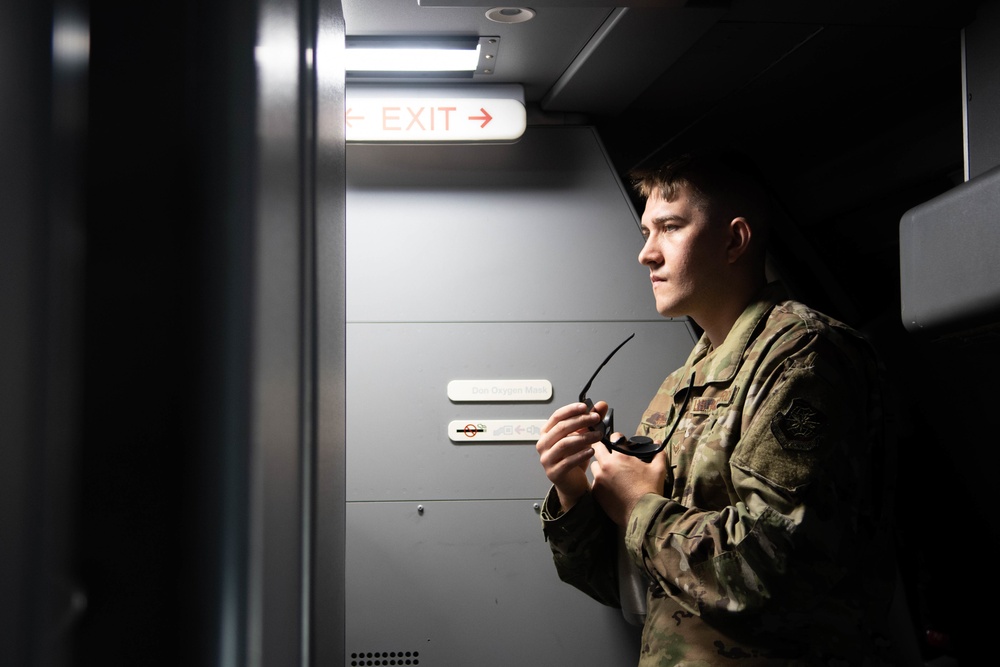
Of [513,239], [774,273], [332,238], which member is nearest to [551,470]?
[513,239]

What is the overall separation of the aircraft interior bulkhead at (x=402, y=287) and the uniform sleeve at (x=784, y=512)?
31 centimetres

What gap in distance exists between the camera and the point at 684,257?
89.4 inches

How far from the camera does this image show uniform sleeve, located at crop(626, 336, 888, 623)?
1.70 meters

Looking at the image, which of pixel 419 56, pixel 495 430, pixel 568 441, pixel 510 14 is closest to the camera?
pixel 568 441

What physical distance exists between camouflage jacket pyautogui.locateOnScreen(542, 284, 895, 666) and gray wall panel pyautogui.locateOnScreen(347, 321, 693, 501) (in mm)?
969

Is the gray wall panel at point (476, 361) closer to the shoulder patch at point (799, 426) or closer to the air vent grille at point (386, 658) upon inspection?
the air vent grille at point (386, 658)

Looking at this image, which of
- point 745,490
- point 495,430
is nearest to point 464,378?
point 495,430

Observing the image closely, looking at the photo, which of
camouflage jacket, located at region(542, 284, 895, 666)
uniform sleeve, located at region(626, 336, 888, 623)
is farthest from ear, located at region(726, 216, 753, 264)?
uniform sleeve, located at region(626, 336, 888, 623)

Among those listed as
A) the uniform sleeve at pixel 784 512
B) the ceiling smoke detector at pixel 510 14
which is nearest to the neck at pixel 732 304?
the uniform sleeve at pixel 784 512

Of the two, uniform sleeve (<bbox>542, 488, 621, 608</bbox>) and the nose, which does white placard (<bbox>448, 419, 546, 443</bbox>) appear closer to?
uniform sleeve (<bbox>542, 488, 621, 608</bbox>)

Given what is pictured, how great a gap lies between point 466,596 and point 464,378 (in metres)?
0.77

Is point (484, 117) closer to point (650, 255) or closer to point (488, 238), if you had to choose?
point (488, 238)

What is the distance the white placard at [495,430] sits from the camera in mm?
2936

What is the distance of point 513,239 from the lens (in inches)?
120
